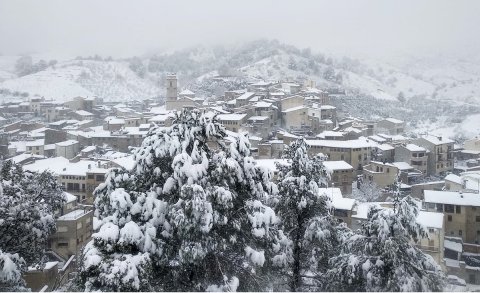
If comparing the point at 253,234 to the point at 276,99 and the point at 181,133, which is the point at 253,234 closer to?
the point at 181,133

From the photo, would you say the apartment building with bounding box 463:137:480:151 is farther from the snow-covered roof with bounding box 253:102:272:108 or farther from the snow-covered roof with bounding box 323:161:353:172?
the snow-covered roof with bounding box 253:102:272:108

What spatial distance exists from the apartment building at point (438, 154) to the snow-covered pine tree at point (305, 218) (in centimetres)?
1667

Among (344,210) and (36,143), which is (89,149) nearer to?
(36,143)

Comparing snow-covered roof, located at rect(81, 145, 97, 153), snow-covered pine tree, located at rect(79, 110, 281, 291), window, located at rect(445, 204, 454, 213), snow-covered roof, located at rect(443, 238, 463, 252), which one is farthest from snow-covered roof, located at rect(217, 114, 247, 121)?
snow-covered pine tree, located at rect(79, 110, 281, 291)

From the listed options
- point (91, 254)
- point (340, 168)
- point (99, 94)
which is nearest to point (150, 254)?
point (91, 254)

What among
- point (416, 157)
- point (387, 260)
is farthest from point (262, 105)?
point (387, 260)

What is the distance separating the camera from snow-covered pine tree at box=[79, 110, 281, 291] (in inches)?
144

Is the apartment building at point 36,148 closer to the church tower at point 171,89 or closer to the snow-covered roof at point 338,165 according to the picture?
the church tower at point 171,89

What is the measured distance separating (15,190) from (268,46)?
215ft

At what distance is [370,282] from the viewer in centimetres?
479

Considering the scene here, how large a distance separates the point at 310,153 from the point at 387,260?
15.4m

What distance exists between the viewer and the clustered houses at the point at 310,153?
43.6 ft

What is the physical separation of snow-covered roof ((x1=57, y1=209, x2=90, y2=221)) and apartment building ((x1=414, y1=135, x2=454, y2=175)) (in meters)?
15.7

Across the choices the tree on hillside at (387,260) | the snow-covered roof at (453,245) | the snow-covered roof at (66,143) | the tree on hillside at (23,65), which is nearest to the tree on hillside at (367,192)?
the snow-covered roof at (453,245)
